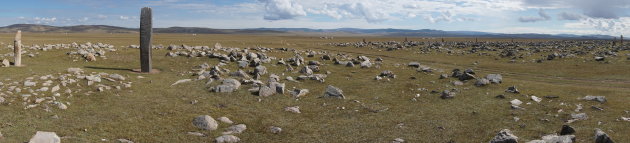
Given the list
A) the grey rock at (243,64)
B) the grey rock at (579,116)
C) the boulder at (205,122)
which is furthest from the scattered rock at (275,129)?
the grey rock at (243,64)

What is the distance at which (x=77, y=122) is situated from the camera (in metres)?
16.5

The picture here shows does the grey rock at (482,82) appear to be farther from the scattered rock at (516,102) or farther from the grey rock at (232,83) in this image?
the grey rock at (232,83)

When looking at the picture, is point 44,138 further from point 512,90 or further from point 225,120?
point 512,90

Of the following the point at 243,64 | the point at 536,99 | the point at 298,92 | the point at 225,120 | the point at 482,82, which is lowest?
the point at 225,120

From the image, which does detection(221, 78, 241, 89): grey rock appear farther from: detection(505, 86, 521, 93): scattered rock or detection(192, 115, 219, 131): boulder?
detection(505, 86, 521, 93): scattered rock

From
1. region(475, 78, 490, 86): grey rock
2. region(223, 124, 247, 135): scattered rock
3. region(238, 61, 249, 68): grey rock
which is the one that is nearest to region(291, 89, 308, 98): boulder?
region(223, 124, 247, 135): scattered rock

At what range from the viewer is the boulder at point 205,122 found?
16.9m

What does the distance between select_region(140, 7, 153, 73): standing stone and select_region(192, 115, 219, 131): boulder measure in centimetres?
1432

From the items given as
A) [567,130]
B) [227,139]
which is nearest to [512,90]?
[567,130]

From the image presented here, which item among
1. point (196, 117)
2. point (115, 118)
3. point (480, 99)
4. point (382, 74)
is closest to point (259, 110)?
point (196, 117)

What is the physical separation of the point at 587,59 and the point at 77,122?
55305mm

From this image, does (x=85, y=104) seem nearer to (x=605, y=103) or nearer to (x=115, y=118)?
(x=115, y=118)

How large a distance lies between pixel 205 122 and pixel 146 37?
15.5 m

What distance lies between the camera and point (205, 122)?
56.0 feet
